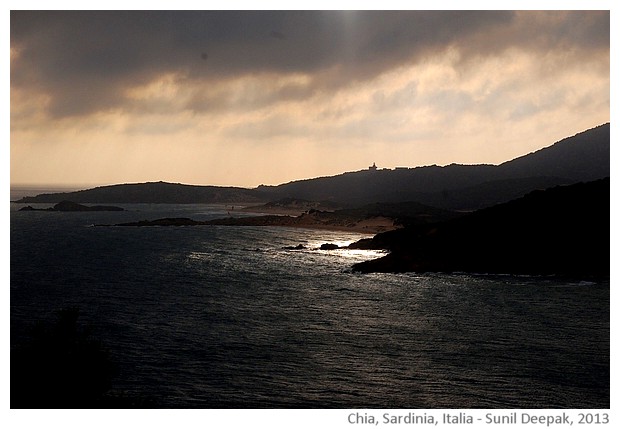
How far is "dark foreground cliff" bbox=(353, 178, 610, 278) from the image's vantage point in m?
74.6

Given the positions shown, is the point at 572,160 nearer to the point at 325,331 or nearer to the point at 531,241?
the point at 531,241

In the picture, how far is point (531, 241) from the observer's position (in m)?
78.3

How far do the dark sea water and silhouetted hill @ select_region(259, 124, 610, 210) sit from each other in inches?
888

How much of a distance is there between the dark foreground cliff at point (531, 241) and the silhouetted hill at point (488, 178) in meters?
6.06

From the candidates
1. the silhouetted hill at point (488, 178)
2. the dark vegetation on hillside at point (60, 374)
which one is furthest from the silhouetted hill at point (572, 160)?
the dark vegetation on hillside at point (60, 374)

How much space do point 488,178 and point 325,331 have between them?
2591 inches

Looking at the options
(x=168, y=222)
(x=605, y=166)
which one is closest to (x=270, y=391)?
(x=605, y=166)

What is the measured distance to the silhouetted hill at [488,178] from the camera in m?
80.9

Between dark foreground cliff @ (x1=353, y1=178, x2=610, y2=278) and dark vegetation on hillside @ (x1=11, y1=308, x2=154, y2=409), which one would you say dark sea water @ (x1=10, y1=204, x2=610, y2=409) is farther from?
dark vegetation on hillside @ (x1=11, y1=308, x2=154, y2=409)

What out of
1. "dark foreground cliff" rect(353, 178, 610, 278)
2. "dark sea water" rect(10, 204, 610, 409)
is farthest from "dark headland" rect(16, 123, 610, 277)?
"dark sea water" rect(10, 204, 610, 409)

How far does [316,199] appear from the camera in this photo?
152 metres

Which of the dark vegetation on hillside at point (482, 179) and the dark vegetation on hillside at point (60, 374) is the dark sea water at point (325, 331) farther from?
the dark vegetation on hillside at point (482, 179)

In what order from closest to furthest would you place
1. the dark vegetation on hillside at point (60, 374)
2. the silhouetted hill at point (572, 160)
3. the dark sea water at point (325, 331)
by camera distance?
the dark vegetation on hillside at point (60, 374) < the dark sea water at point (325, 331) < the silhouetted hill at point (572, 160)

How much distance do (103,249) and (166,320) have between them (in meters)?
61.4
